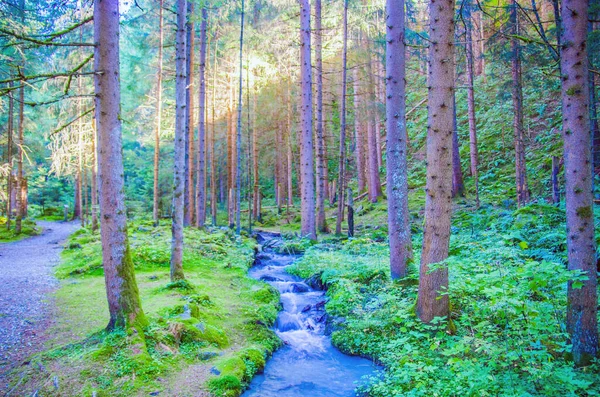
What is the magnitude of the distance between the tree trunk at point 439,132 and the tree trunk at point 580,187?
1479 millimetres

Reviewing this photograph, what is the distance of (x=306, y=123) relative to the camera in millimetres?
15133

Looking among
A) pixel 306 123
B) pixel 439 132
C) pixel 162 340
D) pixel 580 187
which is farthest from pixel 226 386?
pixel 306 123

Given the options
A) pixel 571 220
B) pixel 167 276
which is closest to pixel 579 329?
pixel 571 220

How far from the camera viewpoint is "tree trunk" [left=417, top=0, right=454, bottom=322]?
215 inches

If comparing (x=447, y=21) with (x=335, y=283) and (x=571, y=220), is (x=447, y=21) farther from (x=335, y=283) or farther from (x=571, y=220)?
(x=335, y=283)

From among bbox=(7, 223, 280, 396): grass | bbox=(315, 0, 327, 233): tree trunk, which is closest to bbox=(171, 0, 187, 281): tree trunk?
bbox=(7, 223, 280, 396): grass

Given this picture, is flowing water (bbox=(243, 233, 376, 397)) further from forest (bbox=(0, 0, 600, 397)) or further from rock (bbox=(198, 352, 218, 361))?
rock (bbox=(198, 352, 218, 361))

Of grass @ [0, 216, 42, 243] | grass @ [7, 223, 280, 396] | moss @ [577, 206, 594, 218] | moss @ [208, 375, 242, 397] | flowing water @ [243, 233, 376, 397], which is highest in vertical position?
moss @ [577, 206, 594, 218]

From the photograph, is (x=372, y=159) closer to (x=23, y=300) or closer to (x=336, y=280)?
(x=336, y=280)

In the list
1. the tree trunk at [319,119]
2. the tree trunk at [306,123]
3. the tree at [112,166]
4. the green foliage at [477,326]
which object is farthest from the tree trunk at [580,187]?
the tree trunk at [319,119]

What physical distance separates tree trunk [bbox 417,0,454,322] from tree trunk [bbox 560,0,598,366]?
4.85 feet

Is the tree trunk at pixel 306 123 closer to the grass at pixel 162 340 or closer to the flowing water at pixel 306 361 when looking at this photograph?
the grass at pixel 162 340

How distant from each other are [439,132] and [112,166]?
4.77m

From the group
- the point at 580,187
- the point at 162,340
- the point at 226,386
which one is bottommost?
the point at 226,386
